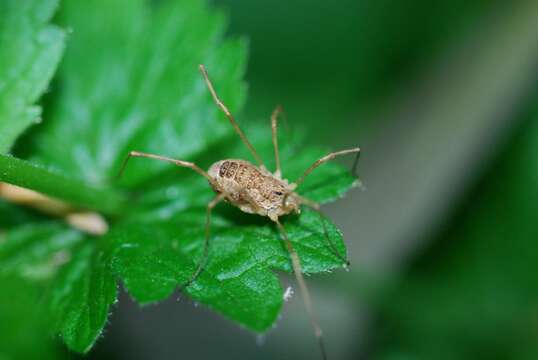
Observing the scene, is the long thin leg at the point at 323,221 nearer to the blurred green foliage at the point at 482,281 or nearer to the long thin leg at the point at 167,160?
the long thin leg at the point at 167,160

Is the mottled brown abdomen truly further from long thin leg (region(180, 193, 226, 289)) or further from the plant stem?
the plant stem

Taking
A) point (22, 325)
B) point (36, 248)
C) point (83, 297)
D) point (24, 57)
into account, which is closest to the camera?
point (22, 325)

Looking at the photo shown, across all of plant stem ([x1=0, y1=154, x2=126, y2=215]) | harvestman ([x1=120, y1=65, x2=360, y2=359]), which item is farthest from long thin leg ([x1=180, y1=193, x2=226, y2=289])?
plant stem ([x1=0, y1=154, x2=126, y2=215])

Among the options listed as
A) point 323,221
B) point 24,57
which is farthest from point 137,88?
point 323,221

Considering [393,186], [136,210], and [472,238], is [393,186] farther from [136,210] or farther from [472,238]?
[136,210]

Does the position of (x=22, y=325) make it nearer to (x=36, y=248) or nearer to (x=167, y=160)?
(x=36, y=248)
